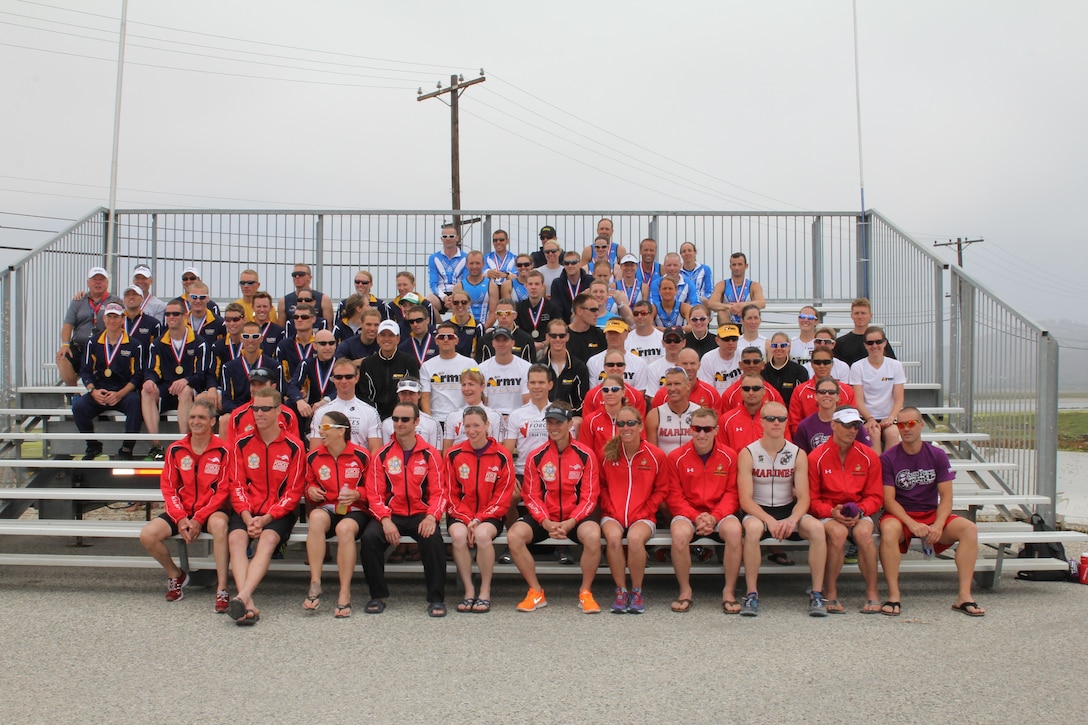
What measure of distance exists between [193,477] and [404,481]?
1751mm

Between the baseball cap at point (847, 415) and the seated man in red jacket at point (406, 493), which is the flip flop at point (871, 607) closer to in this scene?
the baseball cap at point (847, 415)

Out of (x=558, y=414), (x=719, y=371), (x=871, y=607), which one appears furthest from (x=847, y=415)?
(x=558, y=414)

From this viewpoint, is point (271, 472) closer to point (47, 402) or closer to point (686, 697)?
point (686, 697)

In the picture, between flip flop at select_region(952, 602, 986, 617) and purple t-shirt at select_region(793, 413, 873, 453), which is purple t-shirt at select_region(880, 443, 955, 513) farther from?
flip flop at select_region(952, 602, 986, 617)

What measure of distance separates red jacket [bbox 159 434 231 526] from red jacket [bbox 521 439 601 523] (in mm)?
2463

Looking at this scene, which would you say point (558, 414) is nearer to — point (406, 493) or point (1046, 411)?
point (406, 493)

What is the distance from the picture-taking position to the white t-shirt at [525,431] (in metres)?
7.79

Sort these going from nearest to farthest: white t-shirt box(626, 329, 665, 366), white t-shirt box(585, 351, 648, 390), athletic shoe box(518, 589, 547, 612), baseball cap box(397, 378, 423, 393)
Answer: athletic shoe box(518, 589, 547, 612) < baseball cap box(397, 378, 423, 393) < white t-shirt box(585, 351, 648, 390) < white t-shirt box(626, 329, 665, 366)

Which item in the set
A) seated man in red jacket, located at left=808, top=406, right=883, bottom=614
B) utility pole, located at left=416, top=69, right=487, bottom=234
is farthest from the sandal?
utility pole, located at left=416, top=69, right=487, bottom=234

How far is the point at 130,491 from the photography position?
8.38m

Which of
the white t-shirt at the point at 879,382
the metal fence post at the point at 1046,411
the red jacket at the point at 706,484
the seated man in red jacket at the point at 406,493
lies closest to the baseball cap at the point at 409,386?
the seated man in red jacket at the point at 406,493

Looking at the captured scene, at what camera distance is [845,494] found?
7.00 m

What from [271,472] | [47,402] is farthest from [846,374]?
[47,402]

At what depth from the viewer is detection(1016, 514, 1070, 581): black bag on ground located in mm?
7586
